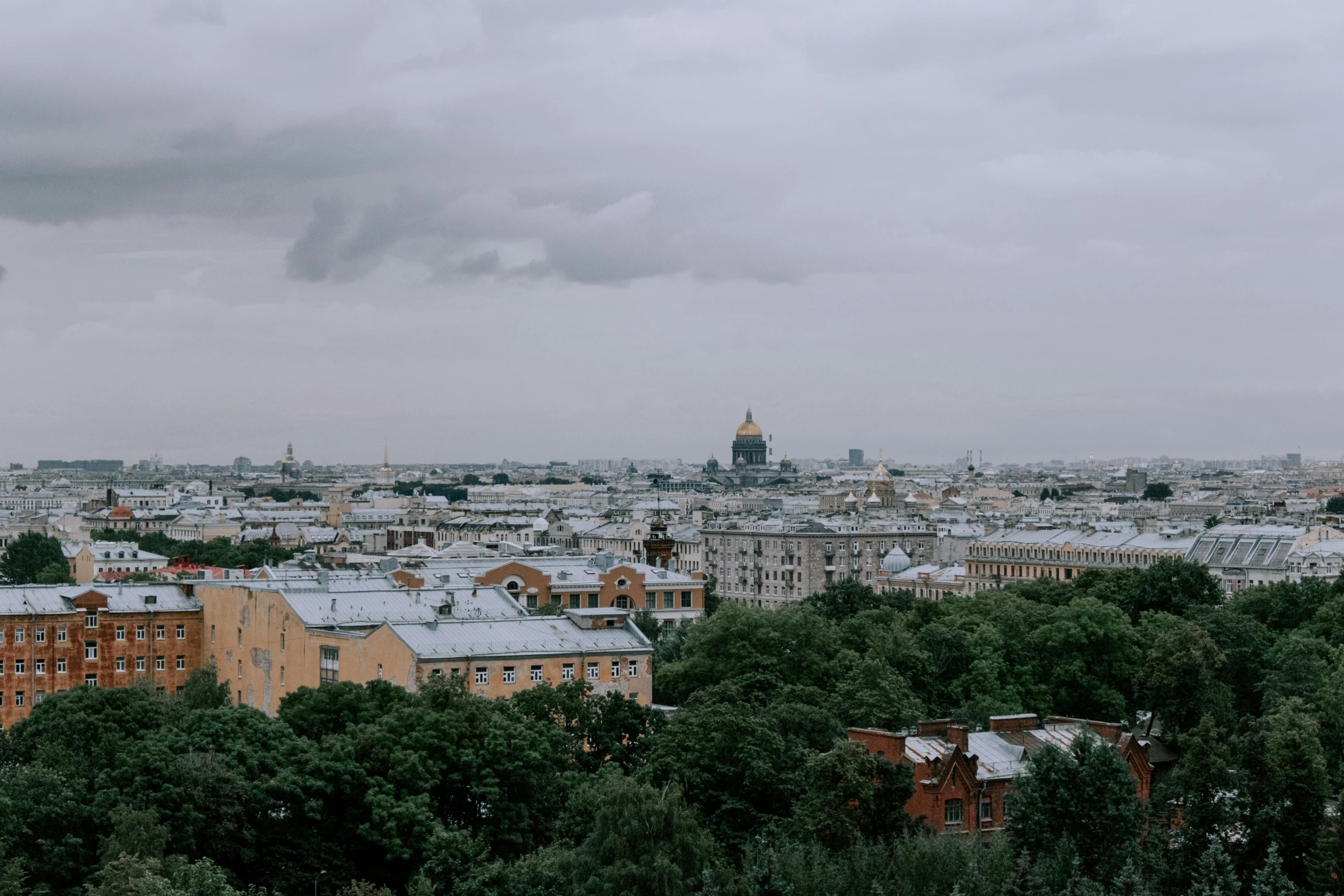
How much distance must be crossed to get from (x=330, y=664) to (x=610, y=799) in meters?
25.6

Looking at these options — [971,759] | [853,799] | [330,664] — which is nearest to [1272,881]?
[971,759]

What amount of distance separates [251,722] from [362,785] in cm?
393

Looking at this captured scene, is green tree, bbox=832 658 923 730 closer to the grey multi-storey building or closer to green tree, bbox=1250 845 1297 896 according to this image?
green tree, bbox=1250 845 1297 896

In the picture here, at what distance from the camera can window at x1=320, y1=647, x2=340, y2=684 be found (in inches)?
2571

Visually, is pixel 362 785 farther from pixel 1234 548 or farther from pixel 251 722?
pixel 1234 548

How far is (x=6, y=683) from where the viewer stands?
235 ft

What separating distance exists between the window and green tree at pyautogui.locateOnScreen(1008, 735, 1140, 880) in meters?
29.1

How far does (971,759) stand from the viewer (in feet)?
157

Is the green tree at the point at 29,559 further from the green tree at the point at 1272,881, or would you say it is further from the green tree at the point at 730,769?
the green tree at the point at 1272,881

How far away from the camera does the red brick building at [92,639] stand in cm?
7219

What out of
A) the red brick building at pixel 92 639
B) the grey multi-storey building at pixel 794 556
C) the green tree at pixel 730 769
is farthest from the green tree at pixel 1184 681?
the grey multi-storey building at pixel 794 556

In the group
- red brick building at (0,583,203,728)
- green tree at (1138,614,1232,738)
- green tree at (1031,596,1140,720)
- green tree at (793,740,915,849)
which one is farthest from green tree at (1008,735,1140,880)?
red brick building at (0,583,203,728)

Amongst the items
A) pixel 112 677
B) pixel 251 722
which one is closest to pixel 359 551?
pixel 112 677

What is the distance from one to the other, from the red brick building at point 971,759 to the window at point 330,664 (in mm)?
21980
